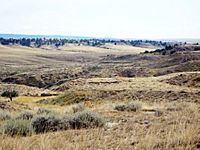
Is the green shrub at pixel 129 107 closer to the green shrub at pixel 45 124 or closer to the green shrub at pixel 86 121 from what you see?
the green shrub at pixel 86 121

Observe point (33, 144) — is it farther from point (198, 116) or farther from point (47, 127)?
point (198, 116)

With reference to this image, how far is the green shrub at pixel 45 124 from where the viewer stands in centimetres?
1119

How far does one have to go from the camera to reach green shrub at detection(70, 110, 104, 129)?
37.3ft

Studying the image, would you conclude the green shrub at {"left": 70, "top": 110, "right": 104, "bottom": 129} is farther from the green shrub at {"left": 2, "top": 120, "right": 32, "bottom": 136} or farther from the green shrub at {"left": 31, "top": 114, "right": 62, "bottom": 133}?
the green shrub at {"left": 2, "top": 120, "right": 32, "bottom": 136}

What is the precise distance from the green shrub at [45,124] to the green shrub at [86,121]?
0.41 m

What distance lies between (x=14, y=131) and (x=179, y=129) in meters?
4.07

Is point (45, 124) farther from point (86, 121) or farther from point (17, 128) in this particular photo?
point (17, 128)

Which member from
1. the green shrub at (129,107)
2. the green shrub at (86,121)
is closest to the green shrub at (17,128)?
the green shrub at (86,121)

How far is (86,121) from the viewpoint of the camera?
37.4 feet

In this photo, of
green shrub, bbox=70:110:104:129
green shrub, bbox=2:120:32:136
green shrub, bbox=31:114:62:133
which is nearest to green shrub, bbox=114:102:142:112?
green shrub, bbox=70:110:104:129

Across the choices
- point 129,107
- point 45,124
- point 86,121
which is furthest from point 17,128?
point 129,107

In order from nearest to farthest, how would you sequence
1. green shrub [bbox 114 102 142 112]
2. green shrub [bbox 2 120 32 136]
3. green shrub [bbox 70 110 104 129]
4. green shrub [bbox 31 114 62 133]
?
green shrub [bbox 2 120 32 136] < green shrub [bbox 31 114 62 133] < green shrub [bbox 70 110 104 129] < green shrub [bbox 114 102 142 112]

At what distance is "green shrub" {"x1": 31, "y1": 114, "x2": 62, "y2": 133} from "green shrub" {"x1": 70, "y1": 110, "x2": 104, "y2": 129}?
1.36 ft

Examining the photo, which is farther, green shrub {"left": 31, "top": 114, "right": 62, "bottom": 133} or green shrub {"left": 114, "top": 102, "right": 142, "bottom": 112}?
green shrub {"left": 114, "top": 102, "right": 142, "bottom": 112}
